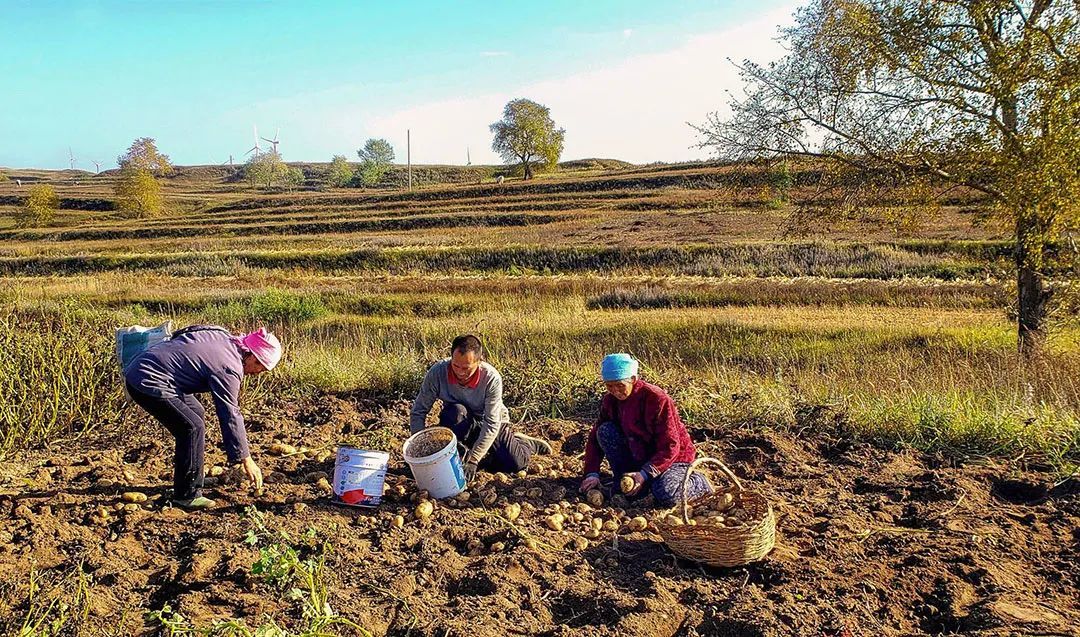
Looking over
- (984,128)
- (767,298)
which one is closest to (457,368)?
(984,128)

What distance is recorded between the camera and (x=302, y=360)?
813 centimetres

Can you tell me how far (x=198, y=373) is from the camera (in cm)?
438

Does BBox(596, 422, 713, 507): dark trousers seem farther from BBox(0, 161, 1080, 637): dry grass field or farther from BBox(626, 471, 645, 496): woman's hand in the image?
BBox(0, 161, 1080, 637): dry grass field

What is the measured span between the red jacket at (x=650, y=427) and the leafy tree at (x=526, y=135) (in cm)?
6906

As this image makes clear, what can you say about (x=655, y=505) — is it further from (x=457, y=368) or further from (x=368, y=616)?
(x=368, y=616)

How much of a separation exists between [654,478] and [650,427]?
0.30 m

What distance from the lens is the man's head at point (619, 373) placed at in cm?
454

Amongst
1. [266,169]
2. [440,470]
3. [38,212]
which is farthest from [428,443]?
[266,169]

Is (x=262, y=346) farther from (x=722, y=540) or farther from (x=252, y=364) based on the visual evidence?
(x=722, y=540)

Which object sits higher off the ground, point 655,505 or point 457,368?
point 457,368

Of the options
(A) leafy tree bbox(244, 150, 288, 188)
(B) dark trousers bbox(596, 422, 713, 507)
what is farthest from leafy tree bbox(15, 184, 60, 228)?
(B) dark trousers bbox(596, 422, 713, 507)

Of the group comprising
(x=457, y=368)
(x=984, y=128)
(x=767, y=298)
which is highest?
(x=984, y=128)

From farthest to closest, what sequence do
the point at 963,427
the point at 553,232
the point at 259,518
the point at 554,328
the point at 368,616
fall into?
1. the point at 553,232
2. the point at 554,328
3. the point at 963,427
4. the point at 259,518
5. the point at 368,616

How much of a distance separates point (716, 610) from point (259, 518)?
7.56 feet
